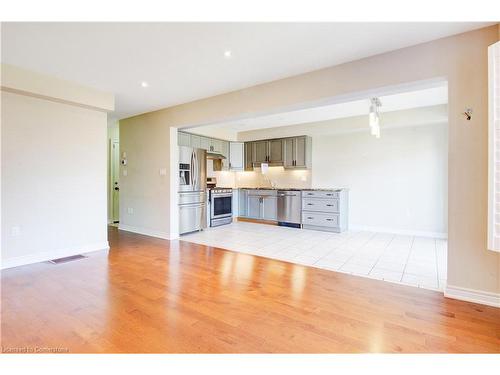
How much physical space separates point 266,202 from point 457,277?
4537mm

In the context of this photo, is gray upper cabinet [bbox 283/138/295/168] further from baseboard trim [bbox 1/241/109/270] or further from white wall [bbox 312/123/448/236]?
baseboard trim [bbox 1/241/109/270]

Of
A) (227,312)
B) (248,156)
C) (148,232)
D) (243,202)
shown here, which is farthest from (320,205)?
(227,312)

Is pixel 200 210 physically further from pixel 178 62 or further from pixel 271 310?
pixel 271 310

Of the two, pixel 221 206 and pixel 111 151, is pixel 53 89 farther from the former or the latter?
pixel 221 206

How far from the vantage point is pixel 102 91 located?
156 inches

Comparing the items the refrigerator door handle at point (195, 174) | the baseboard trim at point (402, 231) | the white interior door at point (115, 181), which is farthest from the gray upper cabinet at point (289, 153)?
the white interior door at point (115, 181)

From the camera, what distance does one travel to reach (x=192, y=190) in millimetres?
5461

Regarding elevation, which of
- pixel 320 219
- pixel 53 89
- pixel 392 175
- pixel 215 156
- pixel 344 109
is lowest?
pixel 320 219

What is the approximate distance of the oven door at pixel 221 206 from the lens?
6192 mm

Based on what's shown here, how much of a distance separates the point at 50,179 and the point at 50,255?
42.4 inches

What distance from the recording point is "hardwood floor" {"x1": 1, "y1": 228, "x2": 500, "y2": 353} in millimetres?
1749

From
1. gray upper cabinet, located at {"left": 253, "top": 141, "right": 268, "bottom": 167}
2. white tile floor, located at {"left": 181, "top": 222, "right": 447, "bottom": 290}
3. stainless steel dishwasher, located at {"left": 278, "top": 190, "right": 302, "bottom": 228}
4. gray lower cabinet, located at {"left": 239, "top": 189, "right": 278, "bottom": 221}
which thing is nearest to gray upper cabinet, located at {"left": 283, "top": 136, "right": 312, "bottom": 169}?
gray upper cabinet, located at {"left": 253, "top": 141, "right": 268, "bottom": 167}

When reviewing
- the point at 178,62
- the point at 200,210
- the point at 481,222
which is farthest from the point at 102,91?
the point at 481,222

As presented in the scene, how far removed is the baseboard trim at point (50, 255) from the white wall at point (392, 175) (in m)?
4.99
